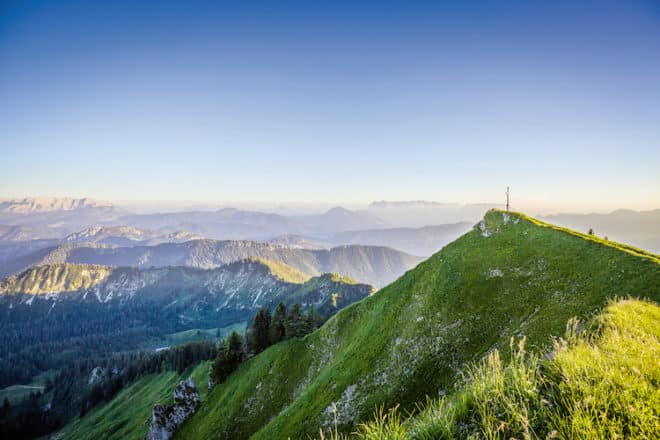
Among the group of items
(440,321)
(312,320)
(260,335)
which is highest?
(440,321)

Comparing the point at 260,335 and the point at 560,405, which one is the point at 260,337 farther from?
the point at 560,405

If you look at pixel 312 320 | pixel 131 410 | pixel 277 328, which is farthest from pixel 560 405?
pixel 131 410

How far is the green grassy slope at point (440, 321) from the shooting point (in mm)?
28344

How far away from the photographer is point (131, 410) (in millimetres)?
121312

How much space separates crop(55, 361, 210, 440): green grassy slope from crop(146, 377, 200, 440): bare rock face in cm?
2127

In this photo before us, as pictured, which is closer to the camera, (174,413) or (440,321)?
(440,321)

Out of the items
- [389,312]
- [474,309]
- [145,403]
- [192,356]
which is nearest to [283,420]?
[389,312]

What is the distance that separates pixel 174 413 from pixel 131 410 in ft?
259

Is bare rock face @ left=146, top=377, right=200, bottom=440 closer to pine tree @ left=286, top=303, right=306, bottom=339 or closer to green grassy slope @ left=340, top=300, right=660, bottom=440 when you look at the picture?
pine tree @ left=286, top=303, right=306, bottom=339

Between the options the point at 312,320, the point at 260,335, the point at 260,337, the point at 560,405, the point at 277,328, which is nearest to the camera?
the point at 560,405

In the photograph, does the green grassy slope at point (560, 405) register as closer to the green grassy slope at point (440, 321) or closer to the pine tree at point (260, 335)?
the green grassy slope at point (440, 321)

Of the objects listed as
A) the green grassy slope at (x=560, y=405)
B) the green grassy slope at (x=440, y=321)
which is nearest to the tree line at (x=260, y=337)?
the green grassy slope at (x=440, y=321)

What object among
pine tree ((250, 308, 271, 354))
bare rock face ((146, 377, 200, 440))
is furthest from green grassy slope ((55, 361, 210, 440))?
pine tree ((250, 308, 271, 354))

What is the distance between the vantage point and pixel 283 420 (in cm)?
4119
